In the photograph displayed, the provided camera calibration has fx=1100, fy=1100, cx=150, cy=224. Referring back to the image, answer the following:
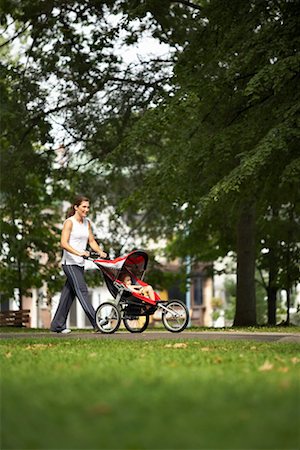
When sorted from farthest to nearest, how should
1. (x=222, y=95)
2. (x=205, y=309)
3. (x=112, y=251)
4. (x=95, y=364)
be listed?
(x=205, y=309), (x=112, y=251), (x=222, y=95), (x=95, y=364)

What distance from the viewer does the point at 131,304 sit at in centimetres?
1741

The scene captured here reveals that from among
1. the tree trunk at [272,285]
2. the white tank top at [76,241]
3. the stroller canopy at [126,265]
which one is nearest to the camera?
the stroller canopy at [126,265]

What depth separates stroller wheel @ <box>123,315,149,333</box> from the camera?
1772 centimetres

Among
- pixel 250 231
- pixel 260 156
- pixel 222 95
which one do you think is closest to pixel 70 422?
pixel 260 156

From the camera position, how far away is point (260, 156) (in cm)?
1775

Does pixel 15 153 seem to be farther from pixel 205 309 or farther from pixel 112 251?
pixel 205 309

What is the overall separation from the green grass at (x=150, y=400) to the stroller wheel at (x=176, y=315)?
Answer: 16.1 ft

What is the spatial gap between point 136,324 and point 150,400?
11264mm

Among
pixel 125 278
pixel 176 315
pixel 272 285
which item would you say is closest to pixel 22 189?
pixel 272 285

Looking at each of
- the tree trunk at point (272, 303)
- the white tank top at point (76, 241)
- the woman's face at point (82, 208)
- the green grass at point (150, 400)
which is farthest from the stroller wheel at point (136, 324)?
the tree trunk at point (272, 303)

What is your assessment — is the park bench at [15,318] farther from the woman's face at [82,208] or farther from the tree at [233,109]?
the woman's face at [82,208]

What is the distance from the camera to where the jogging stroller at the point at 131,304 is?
17188mm

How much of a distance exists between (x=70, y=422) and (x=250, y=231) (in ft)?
76.7

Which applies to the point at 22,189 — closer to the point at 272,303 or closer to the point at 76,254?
the point at 272,303
